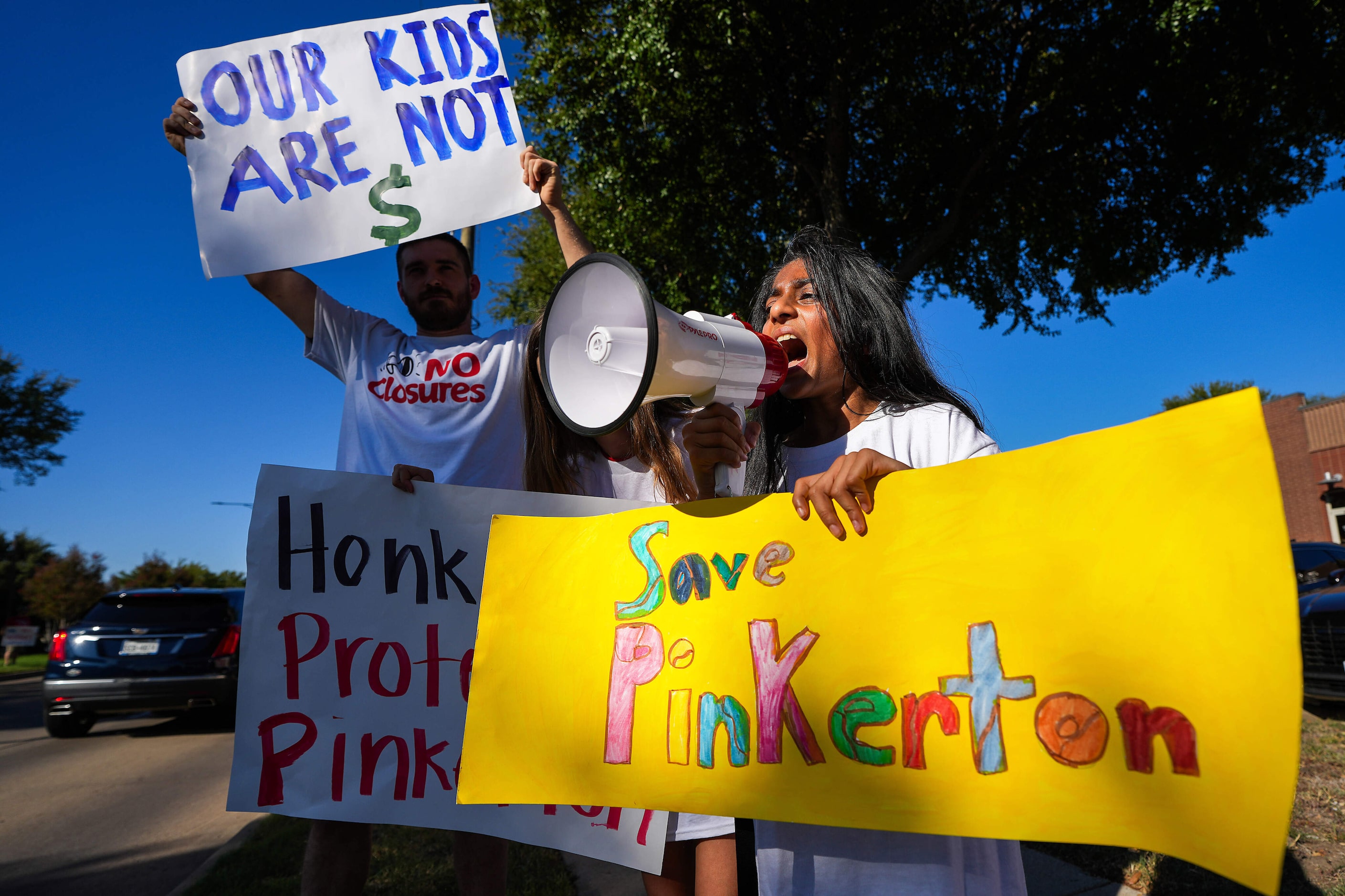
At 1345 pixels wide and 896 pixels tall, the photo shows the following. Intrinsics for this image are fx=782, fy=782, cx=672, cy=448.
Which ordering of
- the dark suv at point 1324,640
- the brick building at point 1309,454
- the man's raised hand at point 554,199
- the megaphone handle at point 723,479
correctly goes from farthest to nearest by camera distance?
the brick building at point 1309,454 < the dark suv at point 1324,640 < the man's raised hand at point 554,199 < the megaphone handle at point 723,479

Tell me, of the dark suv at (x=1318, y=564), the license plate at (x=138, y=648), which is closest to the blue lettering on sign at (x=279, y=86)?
the license plate at (x=138, y=648)

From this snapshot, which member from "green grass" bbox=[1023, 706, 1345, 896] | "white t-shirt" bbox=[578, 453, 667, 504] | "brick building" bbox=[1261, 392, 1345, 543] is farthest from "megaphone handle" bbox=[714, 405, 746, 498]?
"brick building" bbox=[1261, 392, 1345, 543]

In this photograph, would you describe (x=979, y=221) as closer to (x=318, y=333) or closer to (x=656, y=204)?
(x=656, y=204)

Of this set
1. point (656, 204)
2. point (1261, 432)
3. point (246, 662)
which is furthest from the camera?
point (656, 204)

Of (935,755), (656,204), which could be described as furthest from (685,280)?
(935,755)

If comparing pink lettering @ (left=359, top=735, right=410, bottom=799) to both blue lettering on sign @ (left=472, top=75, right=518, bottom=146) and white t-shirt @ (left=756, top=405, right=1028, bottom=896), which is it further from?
blue lettering on sign @ (left=472, top=75, right=518, bottom=146)

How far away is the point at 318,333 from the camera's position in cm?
230

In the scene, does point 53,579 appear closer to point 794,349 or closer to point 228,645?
point 228,645

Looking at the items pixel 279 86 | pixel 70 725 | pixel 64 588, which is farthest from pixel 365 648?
pixel 64 588

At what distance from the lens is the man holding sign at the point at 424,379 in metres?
2.01

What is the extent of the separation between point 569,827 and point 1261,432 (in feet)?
4.46

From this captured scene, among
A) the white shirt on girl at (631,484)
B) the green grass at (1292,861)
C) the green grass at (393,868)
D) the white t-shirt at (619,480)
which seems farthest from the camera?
the green grass at (393,868)

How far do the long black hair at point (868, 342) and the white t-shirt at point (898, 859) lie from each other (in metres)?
0.15

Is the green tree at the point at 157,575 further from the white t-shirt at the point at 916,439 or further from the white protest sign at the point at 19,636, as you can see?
the white t-shirt at the point at 916,439
